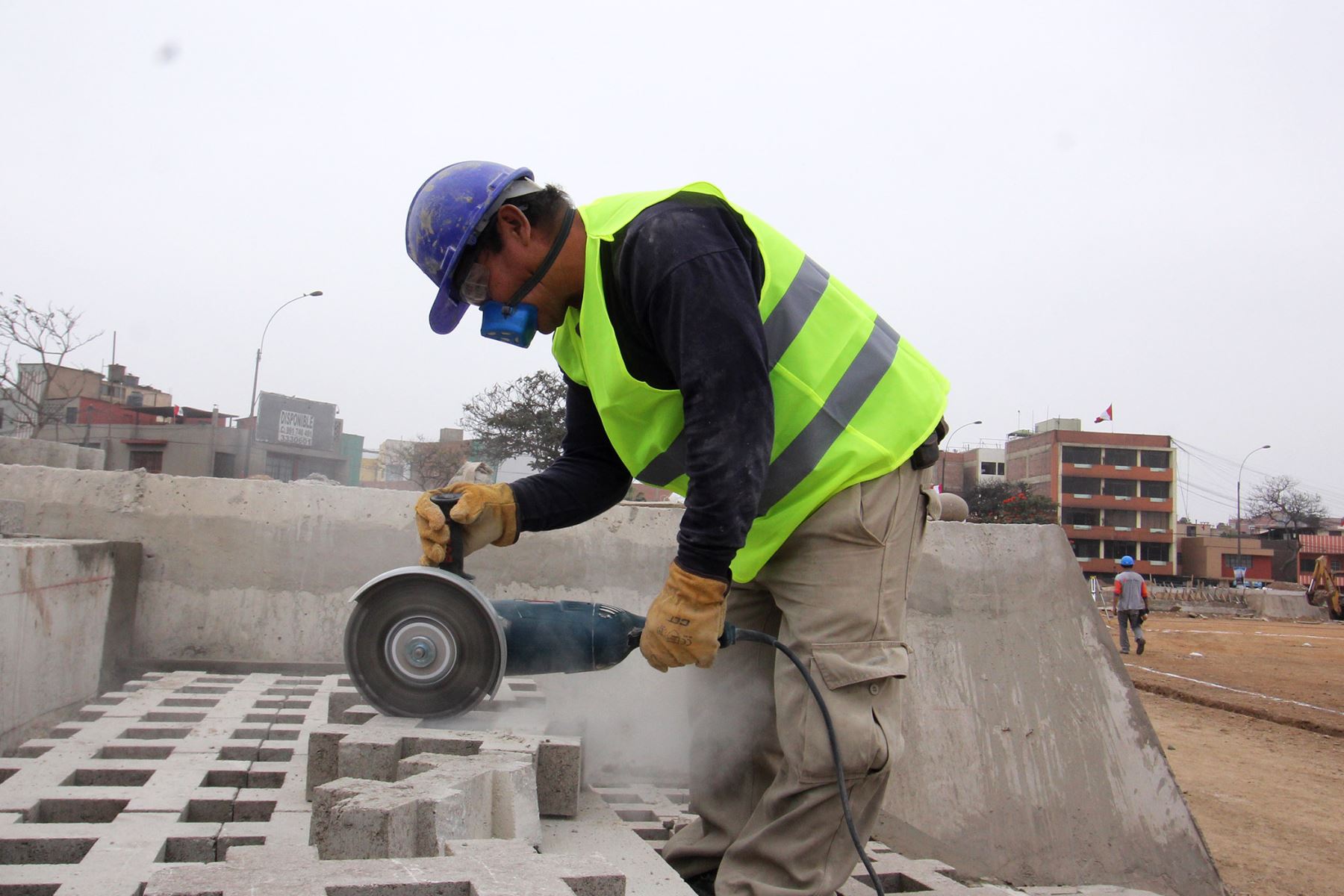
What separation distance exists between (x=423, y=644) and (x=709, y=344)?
113cm

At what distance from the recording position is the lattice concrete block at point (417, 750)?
2.33m

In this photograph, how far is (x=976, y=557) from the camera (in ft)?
14.1

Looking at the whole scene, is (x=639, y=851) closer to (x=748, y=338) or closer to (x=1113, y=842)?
(x=748, y=338)

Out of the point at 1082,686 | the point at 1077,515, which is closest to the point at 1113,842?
the point at 1082,686

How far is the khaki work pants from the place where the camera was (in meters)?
2.19

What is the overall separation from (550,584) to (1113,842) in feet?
8.50

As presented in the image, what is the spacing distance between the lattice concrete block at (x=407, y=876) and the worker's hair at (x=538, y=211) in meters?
1.39

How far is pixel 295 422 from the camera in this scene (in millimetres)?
51062

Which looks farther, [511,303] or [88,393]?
[88,393]

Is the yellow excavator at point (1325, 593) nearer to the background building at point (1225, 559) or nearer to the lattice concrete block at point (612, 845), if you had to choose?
the background building at point (1225, 559)

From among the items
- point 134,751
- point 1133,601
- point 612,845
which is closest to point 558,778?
point 612,845

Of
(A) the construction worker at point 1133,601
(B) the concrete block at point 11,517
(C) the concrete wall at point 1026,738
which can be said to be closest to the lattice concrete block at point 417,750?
(C) the concrete wall at point 1026,738

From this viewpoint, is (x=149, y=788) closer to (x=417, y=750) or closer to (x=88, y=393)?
(x=417, y=750)

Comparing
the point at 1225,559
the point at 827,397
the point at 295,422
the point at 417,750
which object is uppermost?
the point at 295,422
